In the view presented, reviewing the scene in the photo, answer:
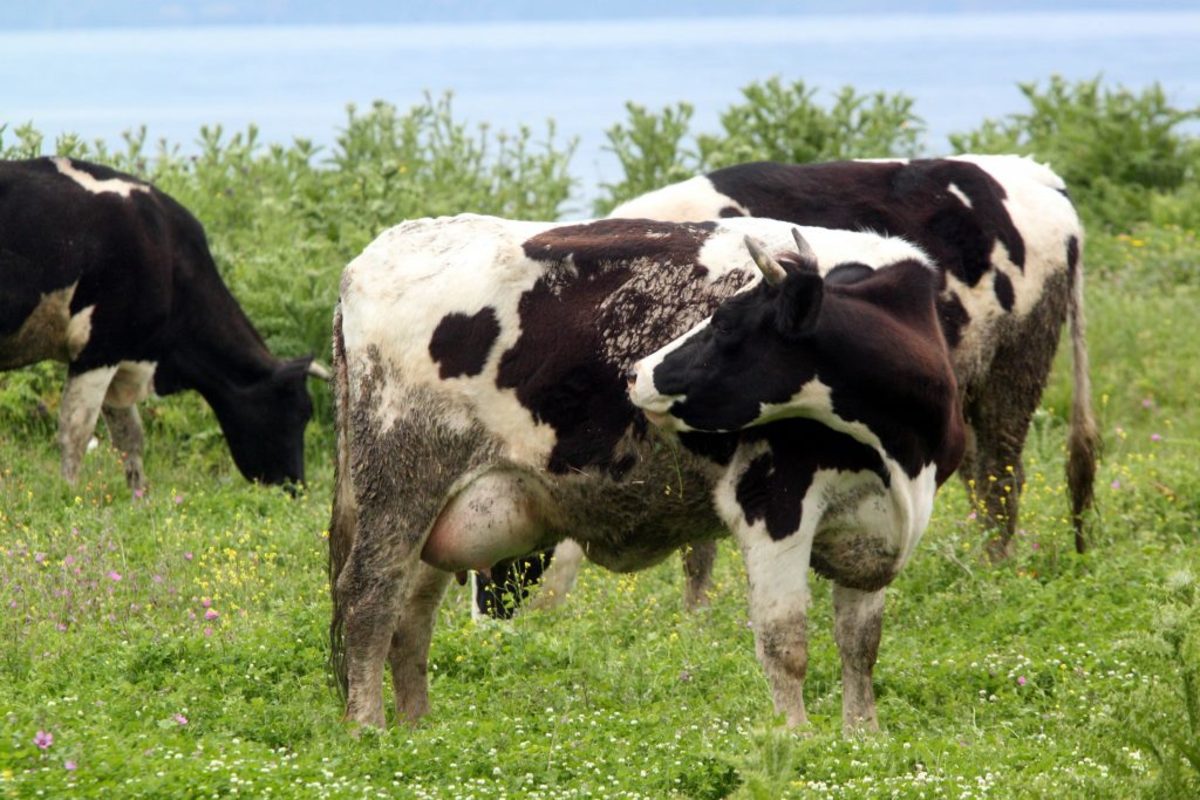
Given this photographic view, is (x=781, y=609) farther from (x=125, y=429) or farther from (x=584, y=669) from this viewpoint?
(x=125, y=429)

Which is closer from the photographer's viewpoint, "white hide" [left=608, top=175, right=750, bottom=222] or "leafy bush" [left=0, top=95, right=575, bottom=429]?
"white hide" [left=608, top=175, right=750, bottom=222]

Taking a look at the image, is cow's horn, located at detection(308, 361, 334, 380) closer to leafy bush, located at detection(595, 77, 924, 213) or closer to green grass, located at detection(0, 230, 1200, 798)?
green grass, located at detection(0, 230, 1200, 798)

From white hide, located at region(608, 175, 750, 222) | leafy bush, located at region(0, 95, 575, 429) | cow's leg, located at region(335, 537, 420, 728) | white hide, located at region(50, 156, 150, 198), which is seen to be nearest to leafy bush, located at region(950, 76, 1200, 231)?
leafy bush, located at region(0, 95, 575, 429)

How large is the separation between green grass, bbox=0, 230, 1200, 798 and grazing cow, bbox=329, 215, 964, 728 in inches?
23.5

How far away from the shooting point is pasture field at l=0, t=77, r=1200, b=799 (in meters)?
6.57

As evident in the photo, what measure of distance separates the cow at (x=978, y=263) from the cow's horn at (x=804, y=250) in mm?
2661


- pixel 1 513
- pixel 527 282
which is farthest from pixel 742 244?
pixel 1 513

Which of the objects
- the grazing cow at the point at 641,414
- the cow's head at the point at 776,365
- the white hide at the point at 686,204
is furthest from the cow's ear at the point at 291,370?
the cow's head at the point at 776,365

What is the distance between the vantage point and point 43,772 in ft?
20.7

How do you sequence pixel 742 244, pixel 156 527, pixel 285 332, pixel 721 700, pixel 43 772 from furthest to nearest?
pixel 285 332 → pixel 156 527 → pixel 721 700 → pixel 742 244 → pixel 43 772

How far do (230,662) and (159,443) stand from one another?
222 inches

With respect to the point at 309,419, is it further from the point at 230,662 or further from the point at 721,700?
the point at 721,700

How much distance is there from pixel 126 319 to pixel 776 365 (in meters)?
6.74

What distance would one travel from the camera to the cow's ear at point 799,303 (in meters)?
6.90
